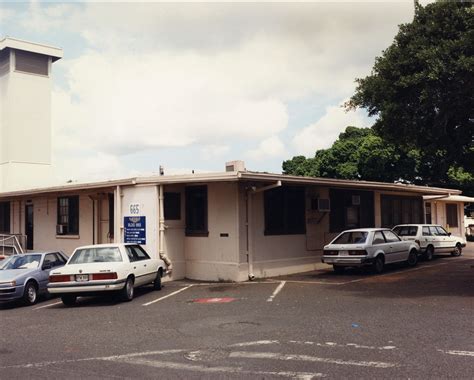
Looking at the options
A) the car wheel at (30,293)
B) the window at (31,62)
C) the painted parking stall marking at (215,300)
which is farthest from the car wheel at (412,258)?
the window at (31,62)

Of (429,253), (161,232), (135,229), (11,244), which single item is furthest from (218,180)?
Answer: (11,244)

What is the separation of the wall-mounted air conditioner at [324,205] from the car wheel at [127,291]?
8.24 metres

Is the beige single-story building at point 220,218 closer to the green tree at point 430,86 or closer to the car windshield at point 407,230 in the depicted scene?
the car windshield at point 407,230

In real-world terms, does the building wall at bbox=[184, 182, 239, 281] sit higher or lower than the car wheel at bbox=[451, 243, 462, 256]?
higher

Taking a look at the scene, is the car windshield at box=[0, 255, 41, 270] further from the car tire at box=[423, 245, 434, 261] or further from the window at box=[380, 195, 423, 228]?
the car tire at box=[423, 245, 434, 261]

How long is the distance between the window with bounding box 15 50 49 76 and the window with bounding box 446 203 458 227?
34892 millimetres

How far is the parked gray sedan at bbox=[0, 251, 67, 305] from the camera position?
12.9m

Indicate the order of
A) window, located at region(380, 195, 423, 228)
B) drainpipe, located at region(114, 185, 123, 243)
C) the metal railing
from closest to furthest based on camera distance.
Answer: drainpipe, located at region(114, 185, 123, 243) → the metal railing → window, located at region(380, 195, 423, 228)

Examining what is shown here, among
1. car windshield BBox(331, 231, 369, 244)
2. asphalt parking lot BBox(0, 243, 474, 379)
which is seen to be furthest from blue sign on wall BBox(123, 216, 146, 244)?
car windshield BBox(331, 231, 369, 244)

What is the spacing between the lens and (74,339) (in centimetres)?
877

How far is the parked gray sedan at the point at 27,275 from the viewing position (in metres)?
12.9

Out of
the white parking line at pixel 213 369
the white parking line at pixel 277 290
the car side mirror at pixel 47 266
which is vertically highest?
the car side mirror at pixel 47 266

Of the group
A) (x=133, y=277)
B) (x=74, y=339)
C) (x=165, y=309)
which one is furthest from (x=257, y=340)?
(x=133, y=277)

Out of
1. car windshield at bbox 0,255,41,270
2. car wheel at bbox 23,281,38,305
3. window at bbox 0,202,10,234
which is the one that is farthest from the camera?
window at bbox 0,202,10,234
